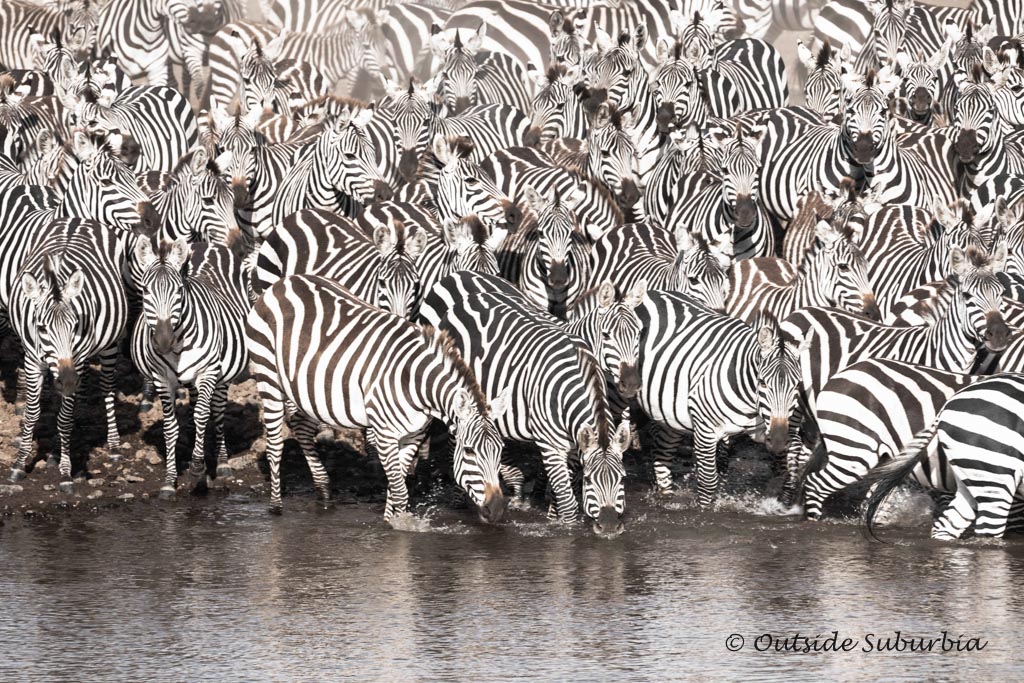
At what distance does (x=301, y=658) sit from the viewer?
1078 centimetres

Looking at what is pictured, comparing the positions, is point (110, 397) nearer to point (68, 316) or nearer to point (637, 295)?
point (68, 316)

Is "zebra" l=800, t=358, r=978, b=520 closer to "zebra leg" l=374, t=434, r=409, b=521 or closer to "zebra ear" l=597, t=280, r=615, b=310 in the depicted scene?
"zebra ear" l=597, t=280, r=615, b=310

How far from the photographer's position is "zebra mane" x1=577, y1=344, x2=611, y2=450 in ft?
44.8

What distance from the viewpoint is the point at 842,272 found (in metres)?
16.7

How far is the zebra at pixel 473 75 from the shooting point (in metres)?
23.5

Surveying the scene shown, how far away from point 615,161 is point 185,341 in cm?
645

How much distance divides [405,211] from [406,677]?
8.79 m

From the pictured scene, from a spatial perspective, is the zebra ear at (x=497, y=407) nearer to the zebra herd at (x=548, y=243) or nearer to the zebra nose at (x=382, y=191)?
the zebra herd at (x=548, y=243)

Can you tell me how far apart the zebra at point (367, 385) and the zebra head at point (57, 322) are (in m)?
1.54

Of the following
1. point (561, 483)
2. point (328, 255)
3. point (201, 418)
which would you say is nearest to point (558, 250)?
point (328, 255)

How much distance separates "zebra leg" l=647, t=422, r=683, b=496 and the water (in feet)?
2.23

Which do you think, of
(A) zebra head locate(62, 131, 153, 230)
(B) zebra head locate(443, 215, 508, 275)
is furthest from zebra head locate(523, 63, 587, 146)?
(B) zebra head locate(443, 215, 508, 275)

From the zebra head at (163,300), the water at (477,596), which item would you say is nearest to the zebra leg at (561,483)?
the water at (477,596)

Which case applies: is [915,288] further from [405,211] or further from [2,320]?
[2,320]
